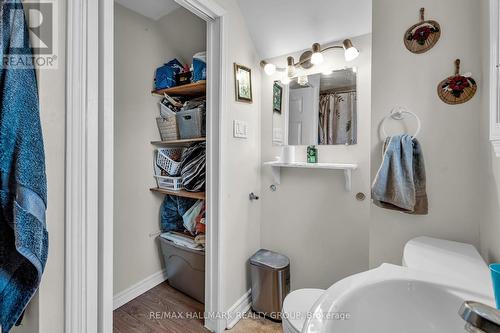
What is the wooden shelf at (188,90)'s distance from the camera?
67.8 inches

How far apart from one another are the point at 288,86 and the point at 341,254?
4.14 feet

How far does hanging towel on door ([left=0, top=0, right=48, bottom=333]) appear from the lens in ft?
1.98

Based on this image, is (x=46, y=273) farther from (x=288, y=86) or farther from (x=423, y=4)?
(x=423, y=4)

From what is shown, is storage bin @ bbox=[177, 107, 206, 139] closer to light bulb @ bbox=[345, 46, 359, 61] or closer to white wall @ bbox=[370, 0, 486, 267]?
light bulb @ bbox=[345, 46, 359, 61]

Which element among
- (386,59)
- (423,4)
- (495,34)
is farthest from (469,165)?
(423,4)

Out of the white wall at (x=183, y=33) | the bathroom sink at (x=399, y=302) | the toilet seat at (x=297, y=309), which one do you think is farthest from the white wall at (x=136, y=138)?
the bathroom sink at (x=399, y=302)

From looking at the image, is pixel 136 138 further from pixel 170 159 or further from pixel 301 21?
pixel 301 21

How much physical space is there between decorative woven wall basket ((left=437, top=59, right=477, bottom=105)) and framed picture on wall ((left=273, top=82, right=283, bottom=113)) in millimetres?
984

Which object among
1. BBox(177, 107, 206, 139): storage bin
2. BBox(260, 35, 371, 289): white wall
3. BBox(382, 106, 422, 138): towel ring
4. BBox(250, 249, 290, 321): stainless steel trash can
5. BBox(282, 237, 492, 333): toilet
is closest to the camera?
BBox(282, 237, 492, 333): toilet

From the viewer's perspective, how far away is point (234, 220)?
5.17ft

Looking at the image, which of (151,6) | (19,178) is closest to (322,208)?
(19,178)

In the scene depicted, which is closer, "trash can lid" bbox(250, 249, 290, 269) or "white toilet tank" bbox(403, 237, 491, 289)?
"white toilet tank" bbox(403, 237, 491, 289)

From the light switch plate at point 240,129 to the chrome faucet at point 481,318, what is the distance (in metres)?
1.32

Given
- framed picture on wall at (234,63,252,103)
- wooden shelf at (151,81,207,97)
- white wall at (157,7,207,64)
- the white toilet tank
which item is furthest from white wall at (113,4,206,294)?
the white toilet tank
